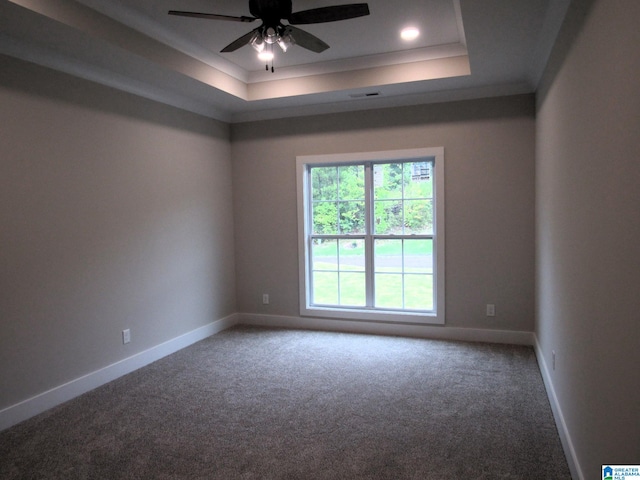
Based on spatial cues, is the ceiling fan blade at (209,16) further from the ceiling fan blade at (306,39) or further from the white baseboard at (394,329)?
the white baseboard at (394,329)

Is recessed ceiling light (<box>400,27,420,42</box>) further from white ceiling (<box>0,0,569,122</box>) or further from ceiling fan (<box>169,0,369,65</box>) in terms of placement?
ceiling fan (<box>169,0,369,65</box>)

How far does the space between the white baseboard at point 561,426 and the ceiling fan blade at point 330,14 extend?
8.51 ft

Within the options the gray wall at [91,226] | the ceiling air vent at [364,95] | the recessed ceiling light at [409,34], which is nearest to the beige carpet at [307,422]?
the gray wall at [91,226]

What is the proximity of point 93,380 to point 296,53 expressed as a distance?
3315 mm

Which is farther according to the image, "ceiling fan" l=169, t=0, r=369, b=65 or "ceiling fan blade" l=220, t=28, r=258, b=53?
"ceiling fan blade" l=220, t=28, r=258, b=53

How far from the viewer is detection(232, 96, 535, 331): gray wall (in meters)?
4.21

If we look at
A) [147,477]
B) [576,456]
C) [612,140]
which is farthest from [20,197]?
[576,456]

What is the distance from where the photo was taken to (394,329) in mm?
4719

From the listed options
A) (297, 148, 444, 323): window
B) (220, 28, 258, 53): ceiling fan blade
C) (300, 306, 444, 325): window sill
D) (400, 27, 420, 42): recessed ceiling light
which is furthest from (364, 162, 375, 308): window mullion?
(220, 28, 258, 53): ceiling fan blade

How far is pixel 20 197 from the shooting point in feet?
9.53

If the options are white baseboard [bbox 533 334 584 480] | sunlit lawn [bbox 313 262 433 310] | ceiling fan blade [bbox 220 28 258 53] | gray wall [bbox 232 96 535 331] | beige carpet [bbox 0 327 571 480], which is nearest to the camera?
white baseboard [bbox 533 334 584 480]

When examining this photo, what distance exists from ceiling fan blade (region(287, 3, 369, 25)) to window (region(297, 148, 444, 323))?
7.43ft

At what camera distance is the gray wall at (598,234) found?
1308mm

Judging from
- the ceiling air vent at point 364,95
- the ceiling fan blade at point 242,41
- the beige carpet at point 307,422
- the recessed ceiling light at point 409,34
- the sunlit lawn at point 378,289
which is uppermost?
the recessed ceiling light at point 409,34
